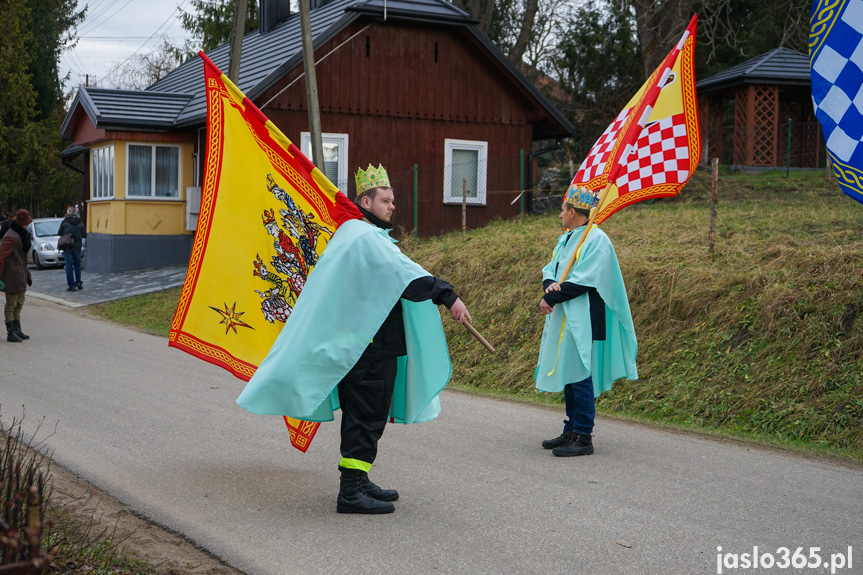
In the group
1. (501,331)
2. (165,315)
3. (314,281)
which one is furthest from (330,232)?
(165,315)

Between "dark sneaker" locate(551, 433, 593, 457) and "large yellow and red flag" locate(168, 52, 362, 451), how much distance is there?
1920 mm

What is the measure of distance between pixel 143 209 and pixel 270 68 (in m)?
5.75

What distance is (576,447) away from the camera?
21.2ft

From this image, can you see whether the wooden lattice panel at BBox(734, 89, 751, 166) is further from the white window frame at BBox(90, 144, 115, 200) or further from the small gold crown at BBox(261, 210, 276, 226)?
the small gold crown at BBox(261, 210, 276, 226)

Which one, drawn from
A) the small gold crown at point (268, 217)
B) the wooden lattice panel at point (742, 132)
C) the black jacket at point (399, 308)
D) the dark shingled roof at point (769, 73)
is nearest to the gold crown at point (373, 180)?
the black jacket at point (399, 308)

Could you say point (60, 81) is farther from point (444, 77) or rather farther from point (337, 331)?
point (337, 331)

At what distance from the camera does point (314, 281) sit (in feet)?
16.5

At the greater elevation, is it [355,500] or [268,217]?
[268,217]

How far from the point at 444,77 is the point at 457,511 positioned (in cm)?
1915

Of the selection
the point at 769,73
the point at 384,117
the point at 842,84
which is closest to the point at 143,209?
the point at 384,117

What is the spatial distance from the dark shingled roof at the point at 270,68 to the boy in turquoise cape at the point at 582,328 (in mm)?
14434

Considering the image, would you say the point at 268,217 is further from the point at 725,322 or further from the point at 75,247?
the point at 75,247

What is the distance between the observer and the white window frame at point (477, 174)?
23031 millimetres

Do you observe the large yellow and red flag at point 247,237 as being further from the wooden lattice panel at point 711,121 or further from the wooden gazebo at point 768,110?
the wooden lattice panel at point 711,121
